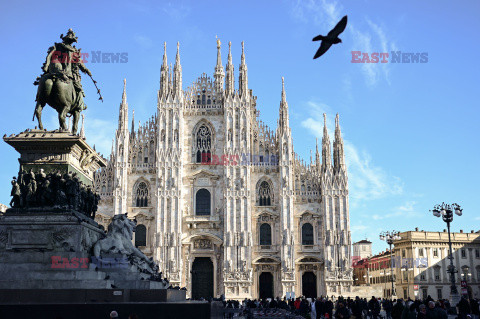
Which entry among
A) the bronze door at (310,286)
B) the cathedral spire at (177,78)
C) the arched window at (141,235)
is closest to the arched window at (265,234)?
the bronze door at (310,286)

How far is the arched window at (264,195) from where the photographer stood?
147 ft

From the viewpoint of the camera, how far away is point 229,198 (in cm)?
4334

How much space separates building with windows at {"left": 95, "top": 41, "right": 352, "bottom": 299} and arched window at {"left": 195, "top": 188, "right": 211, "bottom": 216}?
0.08 m

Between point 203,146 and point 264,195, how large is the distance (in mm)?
6707

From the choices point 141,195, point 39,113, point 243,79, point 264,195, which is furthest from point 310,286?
point 39,113

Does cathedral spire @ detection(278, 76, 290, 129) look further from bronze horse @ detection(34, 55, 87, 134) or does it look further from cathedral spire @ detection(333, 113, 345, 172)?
bronze horse @ detection(34, 55, 87, 134)

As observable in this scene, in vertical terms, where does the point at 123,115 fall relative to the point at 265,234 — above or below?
above

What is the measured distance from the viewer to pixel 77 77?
12.7 metres

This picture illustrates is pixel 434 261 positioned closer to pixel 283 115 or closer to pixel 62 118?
pixel 283 115

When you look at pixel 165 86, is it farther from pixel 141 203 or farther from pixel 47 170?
pixel 47 170

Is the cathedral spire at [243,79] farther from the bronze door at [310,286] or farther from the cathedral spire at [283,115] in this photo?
the bronze door at [310,286]

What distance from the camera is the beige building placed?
210 feet

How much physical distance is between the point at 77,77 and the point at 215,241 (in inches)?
1261

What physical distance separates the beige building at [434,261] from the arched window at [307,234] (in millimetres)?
23951
